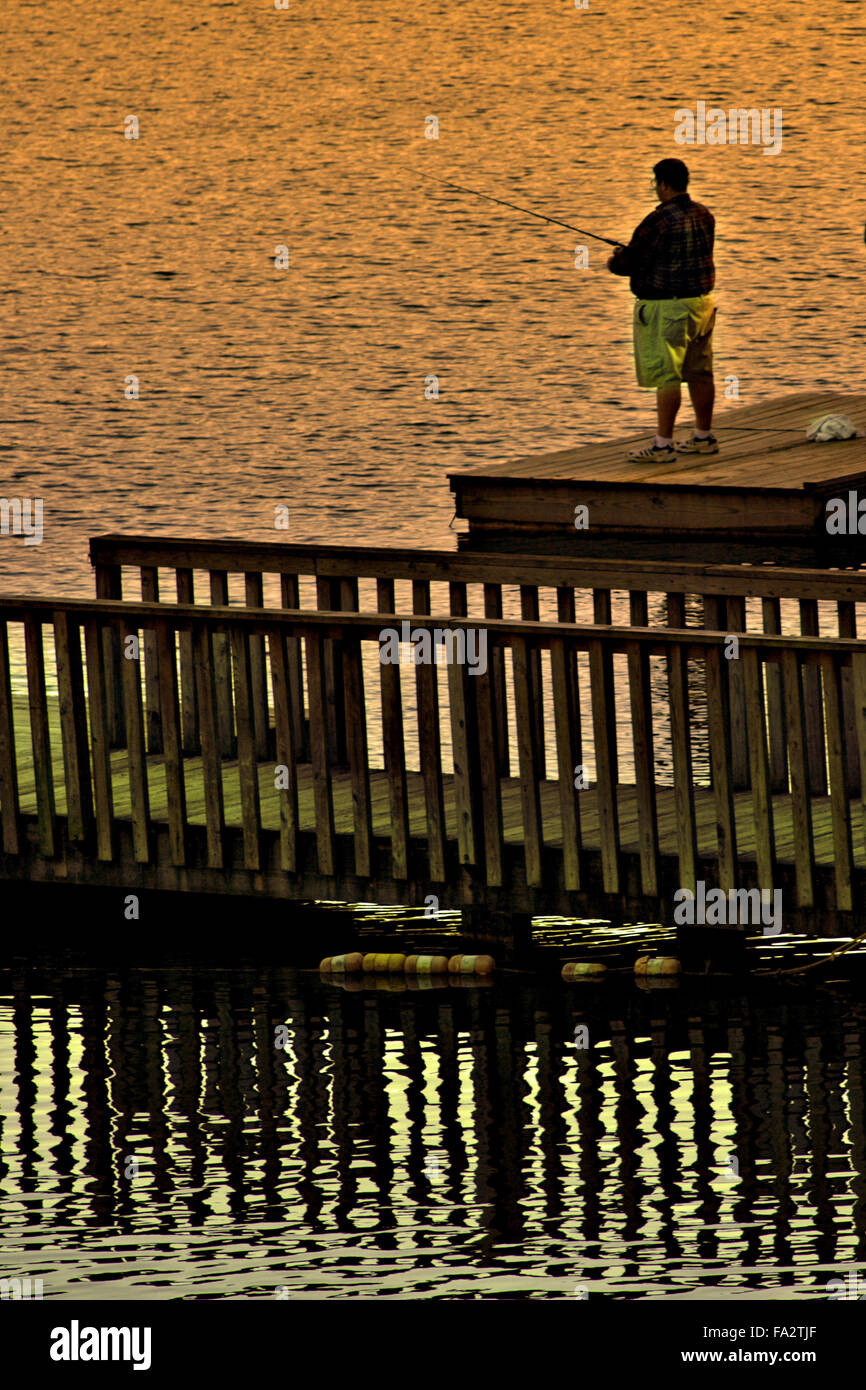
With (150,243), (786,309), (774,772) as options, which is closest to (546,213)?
(150,243)

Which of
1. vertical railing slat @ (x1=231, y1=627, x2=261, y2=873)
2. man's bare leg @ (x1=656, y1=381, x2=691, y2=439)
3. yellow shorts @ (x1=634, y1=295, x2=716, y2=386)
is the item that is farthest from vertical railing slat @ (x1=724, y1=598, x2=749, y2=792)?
man's bare leg @ (x1=656, y1=381, x2=691, y2=439)

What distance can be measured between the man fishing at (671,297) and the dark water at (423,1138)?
22.0ft

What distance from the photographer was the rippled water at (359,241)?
28688 millimetres

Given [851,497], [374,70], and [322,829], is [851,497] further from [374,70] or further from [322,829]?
[374,70]

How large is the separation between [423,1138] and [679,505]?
780 centimetres

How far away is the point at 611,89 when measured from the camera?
6112cm

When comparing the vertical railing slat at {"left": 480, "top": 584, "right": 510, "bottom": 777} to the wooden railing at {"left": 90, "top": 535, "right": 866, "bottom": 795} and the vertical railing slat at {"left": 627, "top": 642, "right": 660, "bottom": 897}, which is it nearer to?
the wooden railing at {"left": 90, "top": 535, "right": 866, "bottom": 795}

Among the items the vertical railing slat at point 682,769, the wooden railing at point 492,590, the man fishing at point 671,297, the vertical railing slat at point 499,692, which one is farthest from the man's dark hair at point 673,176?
the vertical railing slat at point 682,769

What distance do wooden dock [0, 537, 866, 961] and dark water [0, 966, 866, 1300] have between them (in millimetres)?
449

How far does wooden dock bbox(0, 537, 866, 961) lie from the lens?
38.2 ft

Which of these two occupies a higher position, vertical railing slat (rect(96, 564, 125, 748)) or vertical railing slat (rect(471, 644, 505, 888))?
vertical railing slat (rect(96, 564, 125, 748))

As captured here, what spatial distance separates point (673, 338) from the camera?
1817cm

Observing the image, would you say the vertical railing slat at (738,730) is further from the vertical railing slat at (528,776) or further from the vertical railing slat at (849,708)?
the vertical railing slat at (528,776)
